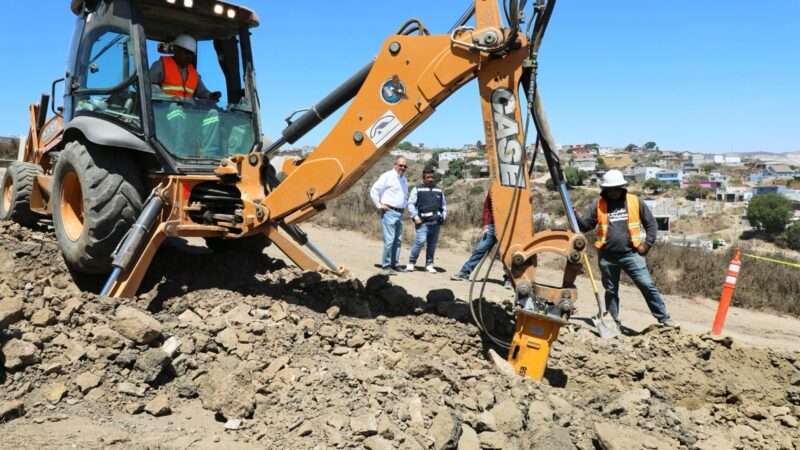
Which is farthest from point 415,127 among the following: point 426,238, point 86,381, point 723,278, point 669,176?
point 669,176

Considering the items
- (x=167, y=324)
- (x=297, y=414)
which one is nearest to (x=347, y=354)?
(x=297, y=414)

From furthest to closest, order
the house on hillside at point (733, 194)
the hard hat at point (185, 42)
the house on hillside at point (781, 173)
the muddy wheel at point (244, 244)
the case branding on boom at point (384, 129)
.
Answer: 1. the house on hillside at point (781, 173)
2. the house on hillside at point (733, 194)
3. the muddy wheel at point (244, 244)
4. the hard hat at point (185, 42)
5. the case branding on boom at point (384, 129)

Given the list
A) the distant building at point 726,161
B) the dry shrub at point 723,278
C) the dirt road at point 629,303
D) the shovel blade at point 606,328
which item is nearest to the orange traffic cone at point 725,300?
the dirt road at point 629,303

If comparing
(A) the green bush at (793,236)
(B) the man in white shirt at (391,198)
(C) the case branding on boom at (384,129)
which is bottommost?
(A) the green bush at (793,236)

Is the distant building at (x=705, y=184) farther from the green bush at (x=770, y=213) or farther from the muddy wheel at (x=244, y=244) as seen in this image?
the muddy wheel at (x=244, y=244)

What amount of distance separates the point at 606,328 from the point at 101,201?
483 cm

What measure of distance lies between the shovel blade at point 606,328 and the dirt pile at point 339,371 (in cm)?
27

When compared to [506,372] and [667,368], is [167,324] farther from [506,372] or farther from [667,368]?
[667,368]

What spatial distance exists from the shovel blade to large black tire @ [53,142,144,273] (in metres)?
4.44

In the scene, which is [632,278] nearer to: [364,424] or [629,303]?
[629,303]

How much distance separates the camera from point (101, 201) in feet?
17.6

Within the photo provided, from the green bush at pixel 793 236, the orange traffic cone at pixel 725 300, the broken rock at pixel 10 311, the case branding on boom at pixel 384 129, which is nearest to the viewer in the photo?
the broken rock at pixel 10 311

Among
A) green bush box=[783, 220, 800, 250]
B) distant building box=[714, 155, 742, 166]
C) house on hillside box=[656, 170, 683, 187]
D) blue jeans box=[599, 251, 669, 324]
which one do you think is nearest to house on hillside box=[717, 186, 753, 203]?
house on hillside box=[656, 170, 683, 187]

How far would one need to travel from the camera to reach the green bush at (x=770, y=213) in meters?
26.7
